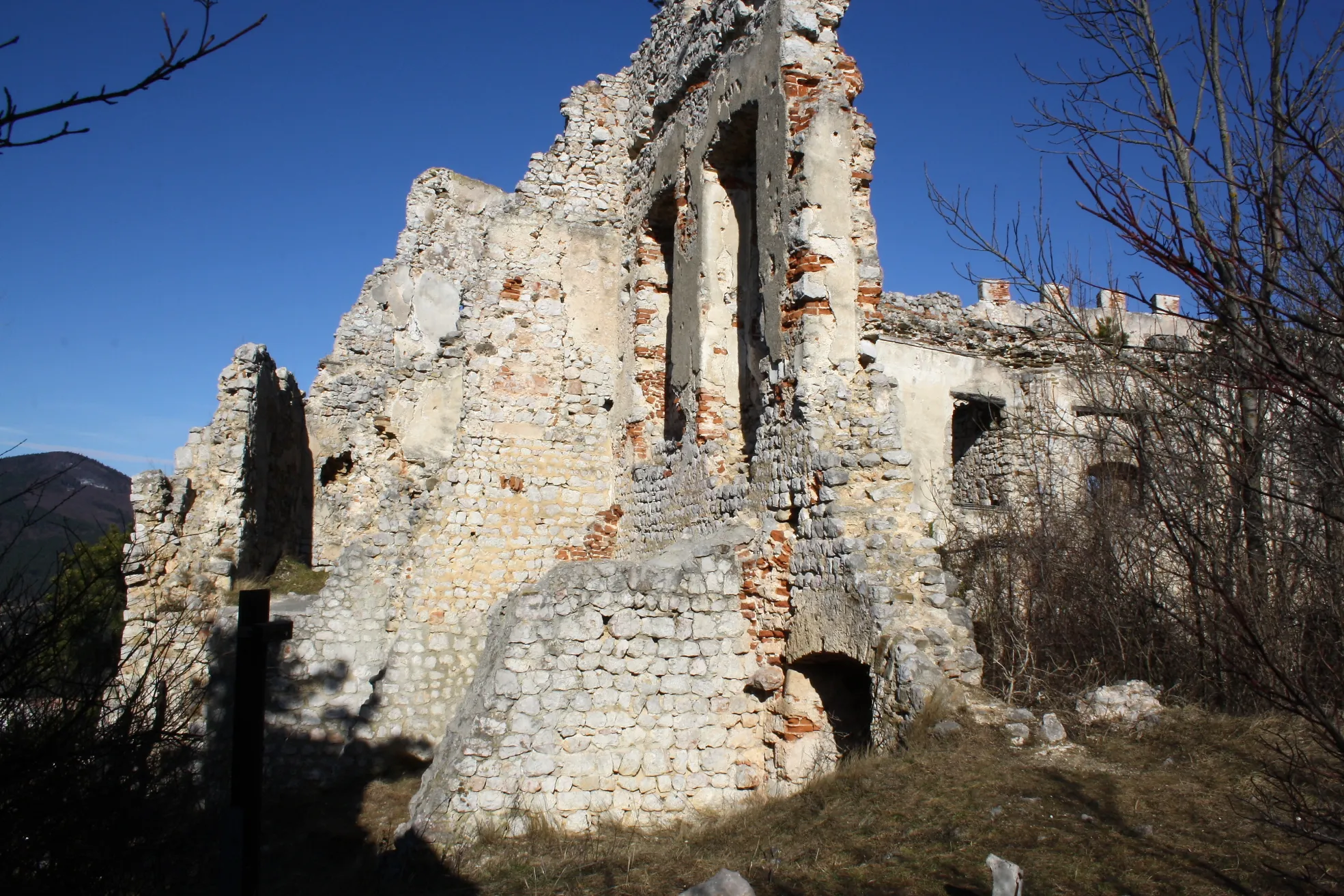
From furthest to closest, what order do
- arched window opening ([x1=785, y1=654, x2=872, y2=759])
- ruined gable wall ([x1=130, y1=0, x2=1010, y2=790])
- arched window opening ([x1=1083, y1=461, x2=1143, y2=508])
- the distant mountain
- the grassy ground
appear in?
arched window opening ([x1=1083, y1=461, x2=1143, y2=508])
arched window opening ([x1=785, y1=654, x2=872, y2=759])
ruined gable wall ([x1=130, y1=0, x2=1010, y2=790])
the grassy ground
the distant mountain

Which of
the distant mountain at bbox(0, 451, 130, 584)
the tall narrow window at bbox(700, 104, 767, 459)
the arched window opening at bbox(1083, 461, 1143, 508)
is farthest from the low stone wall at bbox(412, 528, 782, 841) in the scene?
the arched window opening at bbox(1083, 461, 1143, 508)

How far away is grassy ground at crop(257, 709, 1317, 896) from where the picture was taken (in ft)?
13.6

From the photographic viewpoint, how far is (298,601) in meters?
10.9

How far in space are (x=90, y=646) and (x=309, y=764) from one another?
4107 millimetres

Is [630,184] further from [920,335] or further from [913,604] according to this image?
[913,604]

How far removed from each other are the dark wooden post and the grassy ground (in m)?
1.95

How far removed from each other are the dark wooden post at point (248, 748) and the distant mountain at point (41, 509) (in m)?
0.88

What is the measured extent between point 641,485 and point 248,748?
647cm

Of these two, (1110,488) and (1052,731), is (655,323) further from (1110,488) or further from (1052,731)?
(1052,731)

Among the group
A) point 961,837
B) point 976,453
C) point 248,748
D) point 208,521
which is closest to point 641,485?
point 208,521

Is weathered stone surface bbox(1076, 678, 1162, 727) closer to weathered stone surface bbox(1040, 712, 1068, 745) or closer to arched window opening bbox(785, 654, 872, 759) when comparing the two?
weathered stone surface bbox(1040, 712, 1068, 745)

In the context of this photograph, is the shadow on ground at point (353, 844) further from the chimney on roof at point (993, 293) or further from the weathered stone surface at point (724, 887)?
the chimney on roof at point (993, 293)

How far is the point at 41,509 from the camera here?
13.6 ft

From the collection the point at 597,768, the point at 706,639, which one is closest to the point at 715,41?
the point at 706,639
